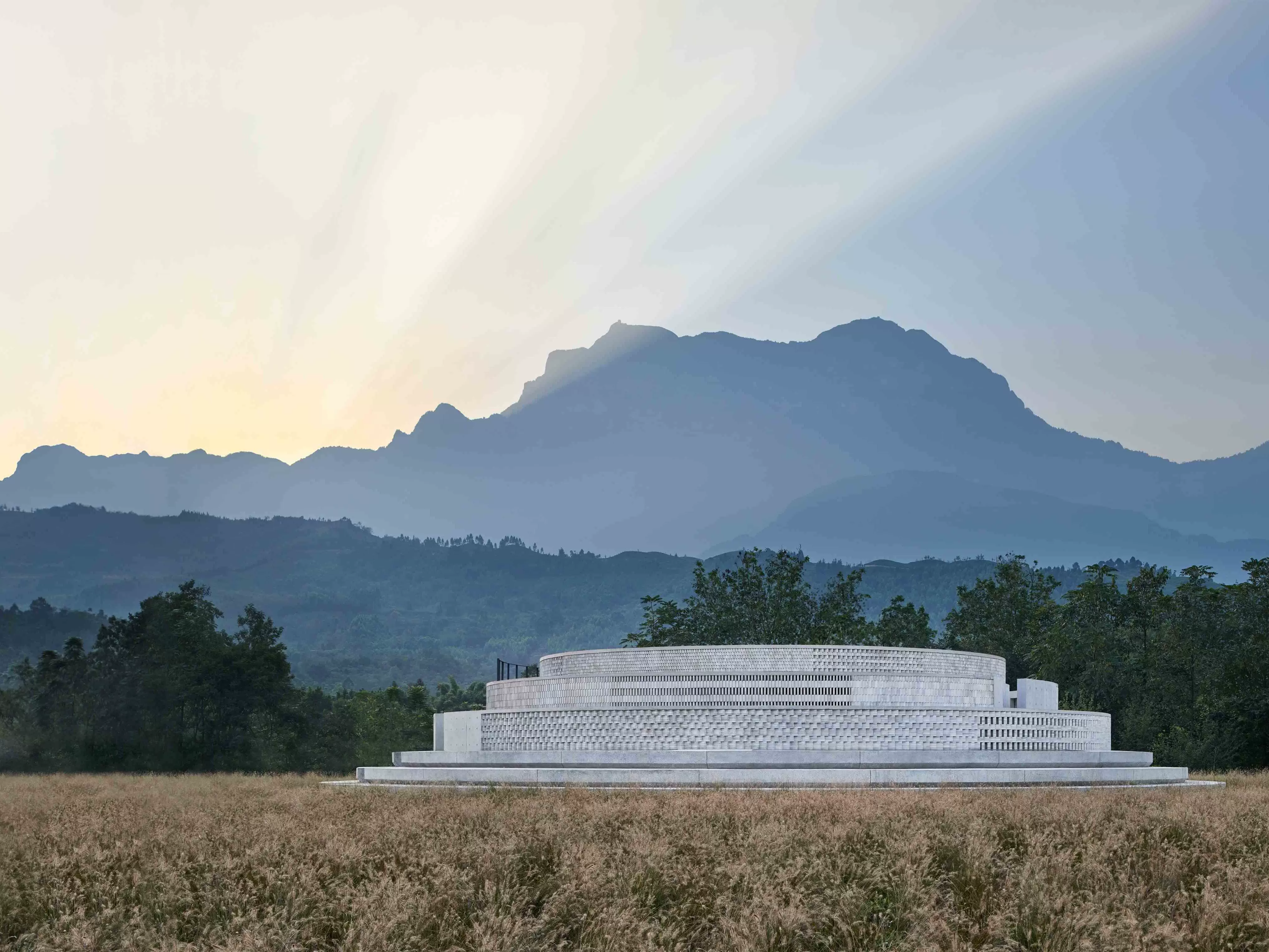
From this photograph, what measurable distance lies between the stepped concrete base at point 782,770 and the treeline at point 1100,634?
15749 millimetres

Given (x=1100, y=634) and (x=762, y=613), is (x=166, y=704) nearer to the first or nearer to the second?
(x=762, y=613)

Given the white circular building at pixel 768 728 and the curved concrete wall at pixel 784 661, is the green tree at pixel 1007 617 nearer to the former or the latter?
the white circular building at pixel 768 728

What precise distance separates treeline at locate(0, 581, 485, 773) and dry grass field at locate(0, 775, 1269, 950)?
34.7m

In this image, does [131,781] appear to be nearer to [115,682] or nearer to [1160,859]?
[1160,859]

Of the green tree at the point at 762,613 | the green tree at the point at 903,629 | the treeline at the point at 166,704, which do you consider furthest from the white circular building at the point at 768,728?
the green tree at the point at 903,629

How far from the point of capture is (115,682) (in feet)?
155

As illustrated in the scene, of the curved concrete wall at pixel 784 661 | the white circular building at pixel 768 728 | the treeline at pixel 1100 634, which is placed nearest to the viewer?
Result: the white circular building at pixel 768 728

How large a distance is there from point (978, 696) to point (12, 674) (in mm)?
95988

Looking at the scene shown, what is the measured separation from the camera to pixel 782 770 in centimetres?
1866

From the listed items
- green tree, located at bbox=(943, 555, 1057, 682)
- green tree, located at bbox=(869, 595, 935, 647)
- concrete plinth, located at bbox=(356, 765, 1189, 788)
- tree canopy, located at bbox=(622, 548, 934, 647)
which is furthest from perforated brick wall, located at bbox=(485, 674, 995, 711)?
green tree, located at bbox=(869, 595, 935, 647)

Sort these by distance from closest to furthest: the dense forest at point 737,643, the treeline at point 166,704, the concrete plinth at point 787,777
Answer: the concrete plinth at point 787,777 → the dense forest at point 737,643 → the treeline at point 166,704

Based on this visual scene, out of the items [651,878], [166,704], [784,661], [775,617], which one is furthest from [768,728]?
[775,617]

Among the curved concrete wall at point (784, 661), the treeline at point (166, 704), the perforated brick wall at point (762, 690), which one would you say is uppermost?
the curved concrete wall at point (784, 661)

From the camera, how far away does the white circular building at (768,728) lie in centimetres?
1931
